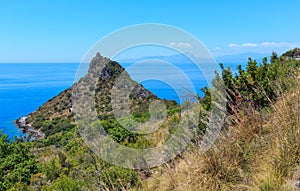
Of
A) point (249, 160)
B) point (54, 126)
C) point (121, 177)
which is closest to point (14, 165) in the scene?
point (121, 177)

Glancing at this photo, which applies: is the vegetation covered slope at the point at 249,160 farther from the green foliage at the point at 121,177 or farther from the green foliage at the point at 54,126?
the green foliage at the point at 54,126

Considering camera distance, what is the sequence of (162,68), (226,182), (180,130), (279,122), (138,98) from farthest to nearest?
(138,98)
(162,68)
(180,130)
(279,122)
(226,182)

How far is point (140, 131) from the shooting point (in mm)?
6559

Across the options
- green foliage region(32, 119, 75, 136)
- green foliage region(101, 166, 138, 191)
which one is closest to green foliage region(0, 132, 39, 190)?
green foliage region(101, 166, 138, 191)

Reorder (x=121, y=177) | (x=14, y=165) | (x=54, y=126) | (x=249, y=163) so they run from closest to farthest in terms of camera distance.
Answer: (x=249, y=163)
(x=121, y=177)
(x=14, y=165)
(x=54, y=126)

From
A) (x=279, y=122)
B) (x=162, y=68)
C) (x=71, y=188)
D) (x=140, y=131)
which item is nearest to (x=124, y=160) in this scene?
(x=71, y=188)

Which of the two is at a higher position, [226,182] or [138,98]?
[138,98]

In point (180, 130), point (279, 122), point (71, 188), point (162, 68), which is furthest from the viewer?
point (162, 68)

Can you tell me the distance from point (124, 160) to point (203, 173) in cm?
225

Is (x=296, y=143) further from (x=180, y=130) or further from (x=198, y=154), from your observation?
(x=180, y=130)

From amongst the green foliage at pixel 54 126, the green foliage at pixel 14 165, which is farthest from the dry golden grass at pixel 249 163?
the green foliage at pixel 54 126

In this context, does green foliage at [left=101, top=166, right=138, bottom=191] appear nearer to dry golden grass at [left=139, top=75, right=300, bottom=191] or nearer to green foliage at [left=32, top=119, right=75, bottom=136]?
dry golden grass at [left=139, top=75, right=300, bottom=191]

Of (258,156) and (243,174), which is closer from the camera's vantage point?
(243,174)

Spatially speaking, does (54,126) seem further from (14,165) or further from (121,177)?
(121,177)
